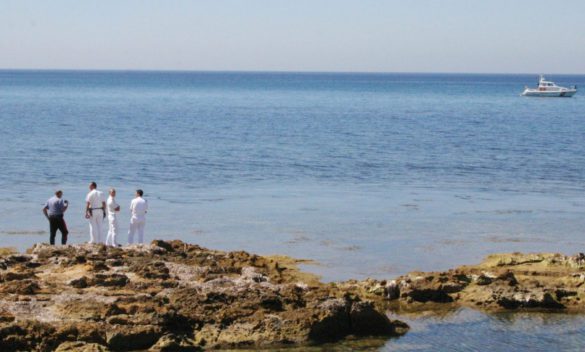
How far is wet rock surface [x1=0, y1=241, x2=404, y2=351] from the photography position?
1546cm

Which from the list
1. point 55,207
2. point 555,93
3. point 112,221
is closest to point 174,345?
point 112,221

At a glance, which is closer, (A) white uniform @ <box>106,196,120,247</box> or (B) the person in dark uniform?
(B) the person in dark uniform

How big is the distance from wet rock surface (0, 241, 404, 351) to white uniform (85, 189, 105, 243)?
2.92 metres

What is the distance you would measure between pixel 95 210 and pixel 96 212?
0.08m

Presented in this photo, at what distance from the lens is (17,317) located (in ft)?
51.8

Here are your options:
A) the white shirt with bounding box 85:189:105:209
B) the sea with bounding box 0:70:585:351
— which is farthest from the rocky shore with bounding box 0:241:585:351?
the white shirt with bounding box 85:189:105:209

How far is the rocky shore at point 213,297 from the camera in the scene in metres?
15.7

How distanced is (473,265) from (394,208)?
9.37m

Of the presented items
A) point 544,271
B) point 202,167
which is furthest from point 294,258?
point 202,167

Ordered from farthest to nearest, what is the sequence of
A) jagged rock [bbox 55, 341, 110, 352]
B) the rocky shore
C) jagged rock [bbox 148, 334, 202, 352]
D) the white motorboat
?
the white motorboat
the rocky shore
jagged rock [bbox 148, 334, 202, 352]
jagged rock [bbox 55, 341, 110, 352]

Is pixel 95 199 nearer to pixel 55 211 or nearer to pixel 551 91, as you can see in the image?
pixel 55 211

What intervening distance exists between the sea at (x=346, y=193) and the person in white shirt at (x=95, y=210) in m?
2.48

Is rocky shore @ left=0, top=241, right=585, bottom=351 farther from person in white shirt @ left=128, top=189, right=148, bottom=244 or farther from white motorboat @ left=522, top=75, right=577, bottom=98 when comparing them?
white motorboat @ left=522, top=75, right=577, bottom=98

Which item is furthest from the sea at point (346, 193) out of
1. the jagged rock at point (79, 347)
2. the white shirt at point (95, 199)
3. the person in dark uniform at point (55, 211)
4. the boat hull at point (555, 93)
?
the boat hull at point (555, 93)
